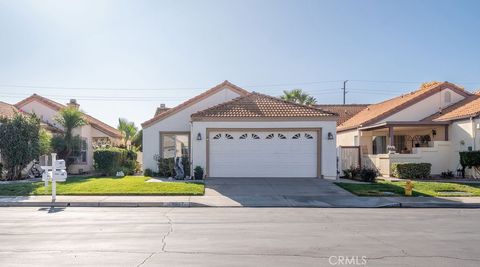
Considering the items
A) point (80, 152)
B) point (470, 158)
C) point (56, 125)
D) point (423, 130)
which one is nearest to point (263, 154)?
point (470, 158)

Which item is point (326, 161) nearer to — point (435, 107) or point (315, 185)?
point (315, 185)

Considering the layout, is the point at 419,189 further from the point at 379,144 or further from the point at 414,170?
the point at 379,144

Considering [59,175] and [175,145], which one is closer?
[59,175]

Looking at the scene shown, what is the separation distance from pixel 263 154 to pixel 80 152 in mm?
12072

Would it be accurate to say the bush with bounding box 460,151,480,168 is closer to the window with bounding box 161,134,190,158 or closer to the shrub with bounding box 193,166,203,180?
the shrub with bounding box 193,166,203,180

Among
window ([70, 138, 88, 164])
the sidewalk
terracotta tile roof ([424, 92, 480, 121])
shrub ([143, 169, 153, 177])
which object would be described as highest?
terracotta tile roof ([424, 92, 480, 121])

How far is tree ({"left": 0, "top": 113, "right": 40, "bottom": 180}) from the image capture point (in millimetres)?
20578

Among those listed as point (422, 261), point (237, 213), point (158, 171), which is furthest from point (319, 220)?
point (158, 171)

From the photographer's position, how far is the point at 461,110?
24328 millimetres

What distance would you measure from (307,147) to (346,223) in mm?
11427

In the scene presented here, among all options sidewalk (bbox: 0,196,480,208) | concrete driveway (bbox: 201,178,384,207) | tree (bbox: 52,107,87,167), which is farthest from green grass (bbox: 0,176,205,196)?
tree (bbox: 52,107,87,167)

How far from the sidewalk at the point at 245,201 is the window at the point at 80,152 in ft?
35.4

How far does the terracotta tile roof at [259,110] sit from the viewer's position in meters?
21.6

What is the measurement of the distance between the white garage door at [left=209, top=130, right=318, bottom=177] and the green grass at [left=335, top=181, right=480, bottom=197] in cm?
303
